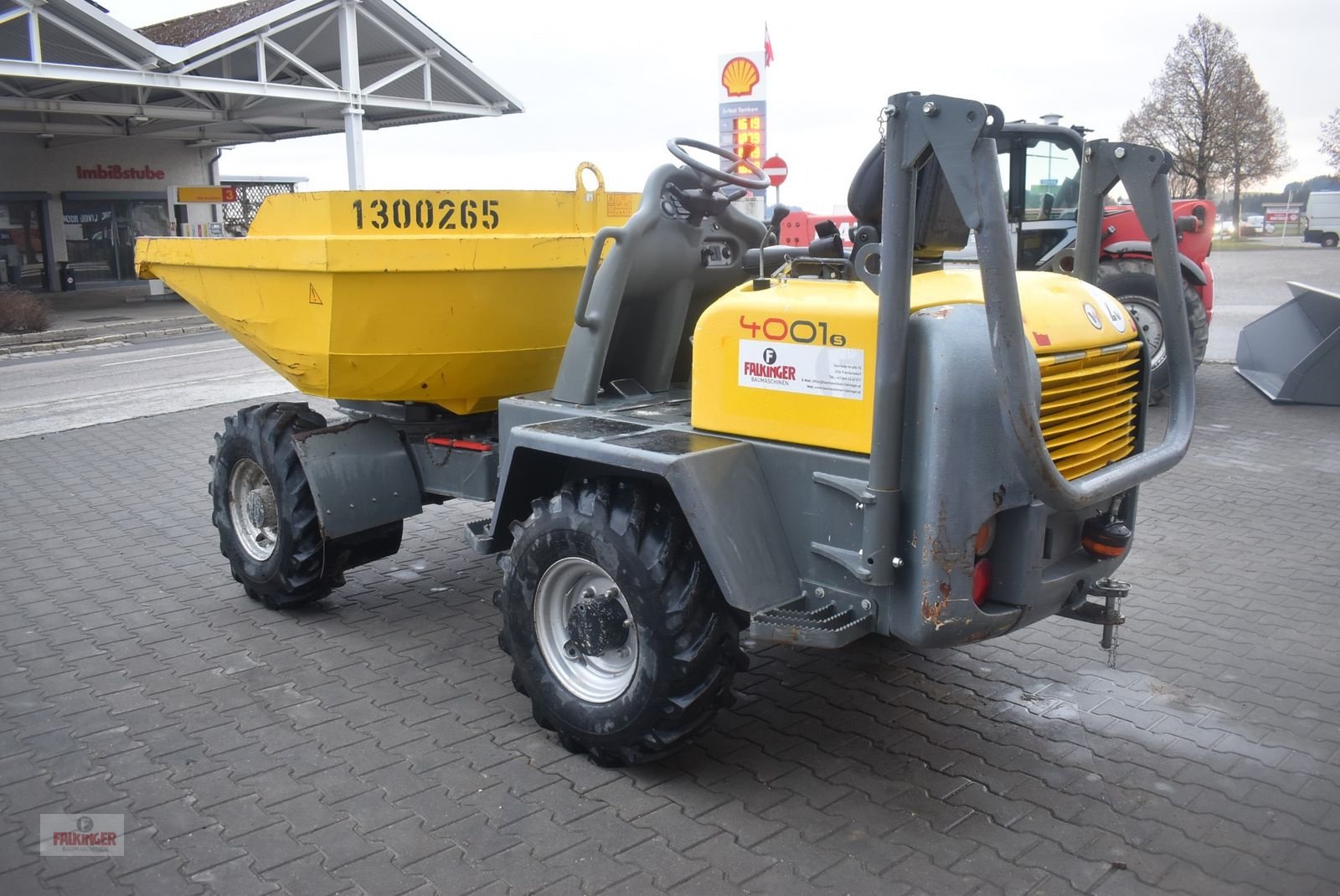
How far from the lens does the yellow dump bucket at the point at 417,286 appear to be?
15.8ft

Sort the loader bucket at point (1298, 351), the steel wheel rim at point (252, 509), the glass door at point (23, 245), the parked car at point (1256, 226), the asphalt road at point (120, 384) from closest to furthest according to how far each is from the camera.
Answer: the steel wheel rim at point (252, 509)
the loader bucket at point (1298, 351)
the asphalt road at point (120, 384)
the glass door at point (23, 245)
the parked car at point (1256, 226)

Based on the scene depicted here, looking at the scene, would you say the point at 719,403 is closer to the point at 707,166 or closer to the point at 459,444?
the point at 707,166

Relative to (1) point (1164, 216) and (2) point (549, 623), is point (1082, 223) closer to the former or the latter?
(1) point (1164, 216)

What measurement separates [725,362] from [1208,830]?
7.02 ft

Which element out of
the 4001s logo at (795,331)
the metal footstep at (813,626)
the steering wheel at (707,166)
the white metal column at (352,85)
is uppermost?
the white metal column at (352,85)

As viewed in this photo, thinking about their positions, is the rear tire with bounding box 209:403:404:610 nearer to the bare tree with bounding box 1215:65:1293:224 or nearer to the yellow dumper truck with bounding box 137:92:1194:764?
the yellow dumper truck with bounding box 137:92:1194:764

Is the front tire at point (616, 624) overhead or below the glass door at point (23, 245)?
below

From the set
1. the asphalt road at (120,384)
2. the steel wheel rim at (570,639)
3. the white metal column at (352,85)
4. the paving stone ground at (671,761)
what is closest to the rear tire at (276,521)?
the paving stone ground at (671,761)

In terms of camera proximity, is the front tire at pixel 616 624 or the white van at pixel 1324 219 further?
the white van at pixel 1324 219

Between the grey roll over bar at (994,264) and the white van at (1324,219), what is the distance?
43781 millimetres

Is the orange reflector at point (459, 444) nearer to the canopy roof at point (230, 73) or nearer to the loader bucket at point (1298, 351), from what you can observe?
the loader bucket at point (1298, 351)

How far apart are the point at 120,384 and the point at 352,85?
12.0m

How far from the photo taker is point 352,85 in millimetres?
23859

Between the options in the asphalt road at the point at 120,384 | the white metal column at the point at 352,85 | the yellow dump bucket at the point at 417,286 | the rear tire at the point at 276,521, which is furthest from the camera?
the white metal column at the point at 352,85
